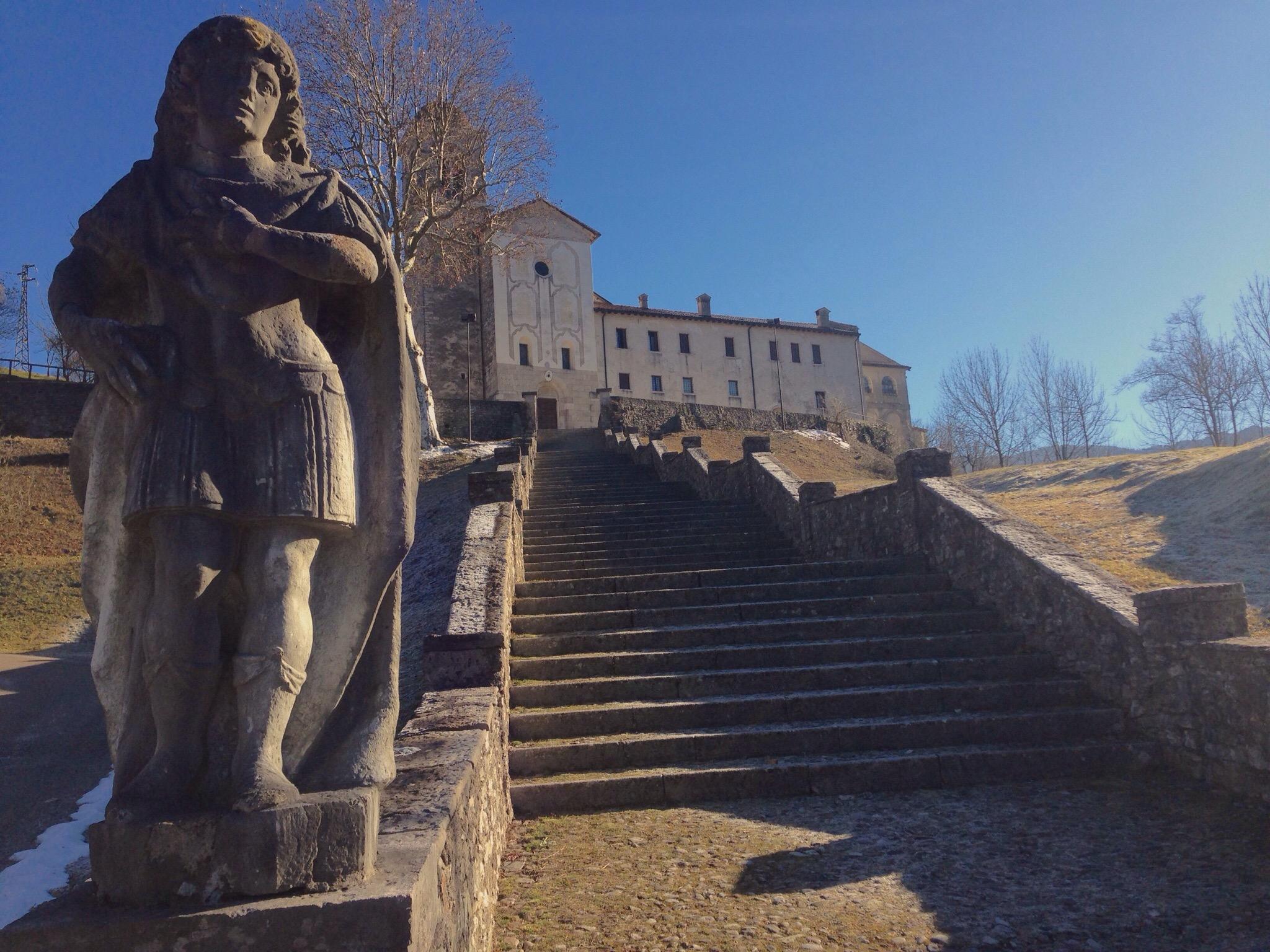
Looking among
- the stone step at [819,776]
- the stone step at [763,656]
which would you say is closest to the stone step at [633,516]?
the stone step at [763,656]

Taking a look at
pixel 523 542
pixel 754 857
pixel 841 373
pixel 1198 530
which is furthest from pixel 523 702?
pixel 841 373

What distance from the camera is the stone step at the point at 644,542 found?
36.9ft

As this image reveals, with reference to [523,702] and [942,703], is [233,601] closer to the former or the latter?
[523,702]

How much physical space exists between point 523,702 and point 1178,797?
4348mm

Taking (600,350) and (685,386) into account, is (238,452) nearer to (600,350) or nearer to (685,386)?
(600,350)

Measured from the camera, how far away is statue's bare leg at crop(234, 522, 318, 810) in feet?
6.91

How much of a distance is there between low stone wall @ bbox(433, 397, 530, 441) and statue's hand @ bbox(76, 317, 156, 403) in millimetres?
28355

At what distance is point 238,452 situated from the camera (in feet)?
7.46

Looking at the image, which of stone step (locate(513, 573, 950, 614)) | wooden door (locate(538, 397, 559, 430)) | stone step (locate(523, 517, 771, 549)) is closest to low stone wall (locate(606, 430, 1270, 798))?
stone step (locate(513, 573, 950, 614))

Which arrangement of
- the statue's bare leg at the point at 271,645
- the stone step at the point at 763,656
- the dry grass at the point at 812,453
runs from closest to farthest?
the statue's bare leg at the point at 271,645 < the stone step at the point at 763,656 < the dry grass at the point at 812,453

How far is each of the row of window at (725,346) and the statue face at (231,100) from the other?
4555cm

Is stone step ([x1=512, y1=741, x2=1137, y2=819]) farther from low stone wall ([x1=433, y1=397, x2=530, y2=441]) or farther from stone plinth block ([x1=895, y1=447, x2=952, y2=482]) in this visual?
low stone wall ([x1=433, y1=397, x2=530, y2=441])

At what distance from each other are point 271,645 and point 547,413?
136 feet

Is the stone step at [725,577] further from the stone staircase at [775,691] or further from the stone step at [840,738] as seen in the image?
the stone step at [840,738]
